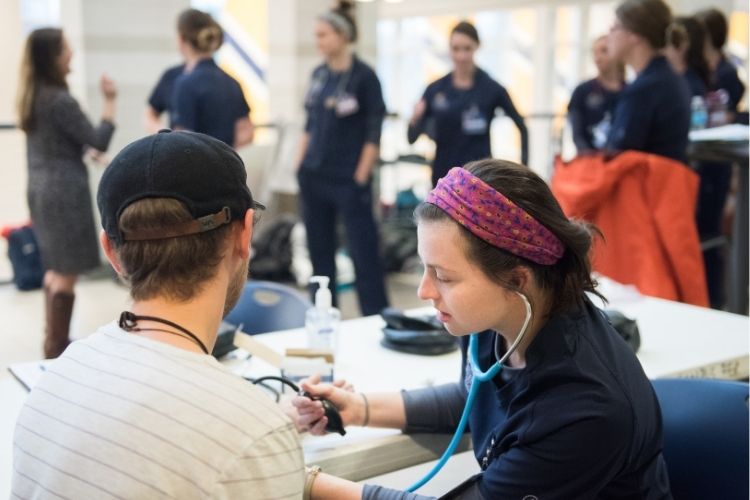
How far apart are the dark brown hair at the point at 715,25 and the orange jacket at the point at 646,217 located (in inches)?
62.0

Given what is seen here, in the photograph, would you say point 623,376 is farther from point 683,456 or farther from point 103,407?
point 103,407

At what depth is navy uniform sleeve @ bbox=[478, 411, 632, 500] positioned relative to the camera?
112 cm

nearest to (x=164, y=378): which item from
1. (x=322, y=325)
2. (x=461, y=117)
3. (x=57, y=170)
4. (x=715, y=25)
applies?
(x=322, y=325)

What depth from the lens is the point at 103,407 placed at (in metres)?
0.88

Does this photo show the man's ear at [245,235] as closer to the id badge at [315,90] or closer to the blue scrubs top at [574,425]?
the blue scrubs top at [574,425]

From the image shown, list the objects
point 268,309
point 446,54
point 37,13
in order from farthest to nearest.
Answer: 1. point 446,54
2. point 37,13
3. point 268,309

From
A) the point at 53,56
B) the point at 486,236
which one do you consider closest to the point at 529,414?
the point at 486,236

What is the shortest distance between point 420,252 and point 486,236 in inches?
5.3

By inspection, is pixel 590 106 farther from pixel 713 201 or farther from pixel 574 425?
pixel 574 425

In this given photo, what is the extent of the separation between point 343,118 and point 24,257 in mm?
2237

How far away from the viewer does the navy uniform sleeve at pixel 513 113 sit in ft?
13.7

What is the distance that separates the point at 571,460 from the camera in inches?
44.3

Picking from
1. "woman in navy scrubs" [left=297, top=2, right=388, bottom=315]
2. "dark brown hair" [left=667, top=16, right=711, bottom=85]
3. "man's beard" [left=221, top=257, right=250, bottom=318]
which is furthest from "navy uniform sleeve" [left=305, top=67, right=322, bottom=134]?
"man's beard" [left=221, top=257, right=250, bottom=318]

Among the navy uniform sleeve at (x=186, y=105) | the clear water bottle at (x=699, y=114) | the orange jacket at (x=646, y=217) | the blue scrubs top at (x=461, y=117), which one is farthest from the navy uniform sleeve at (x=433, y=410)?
the clear water bottle at (x=699, y=114)
